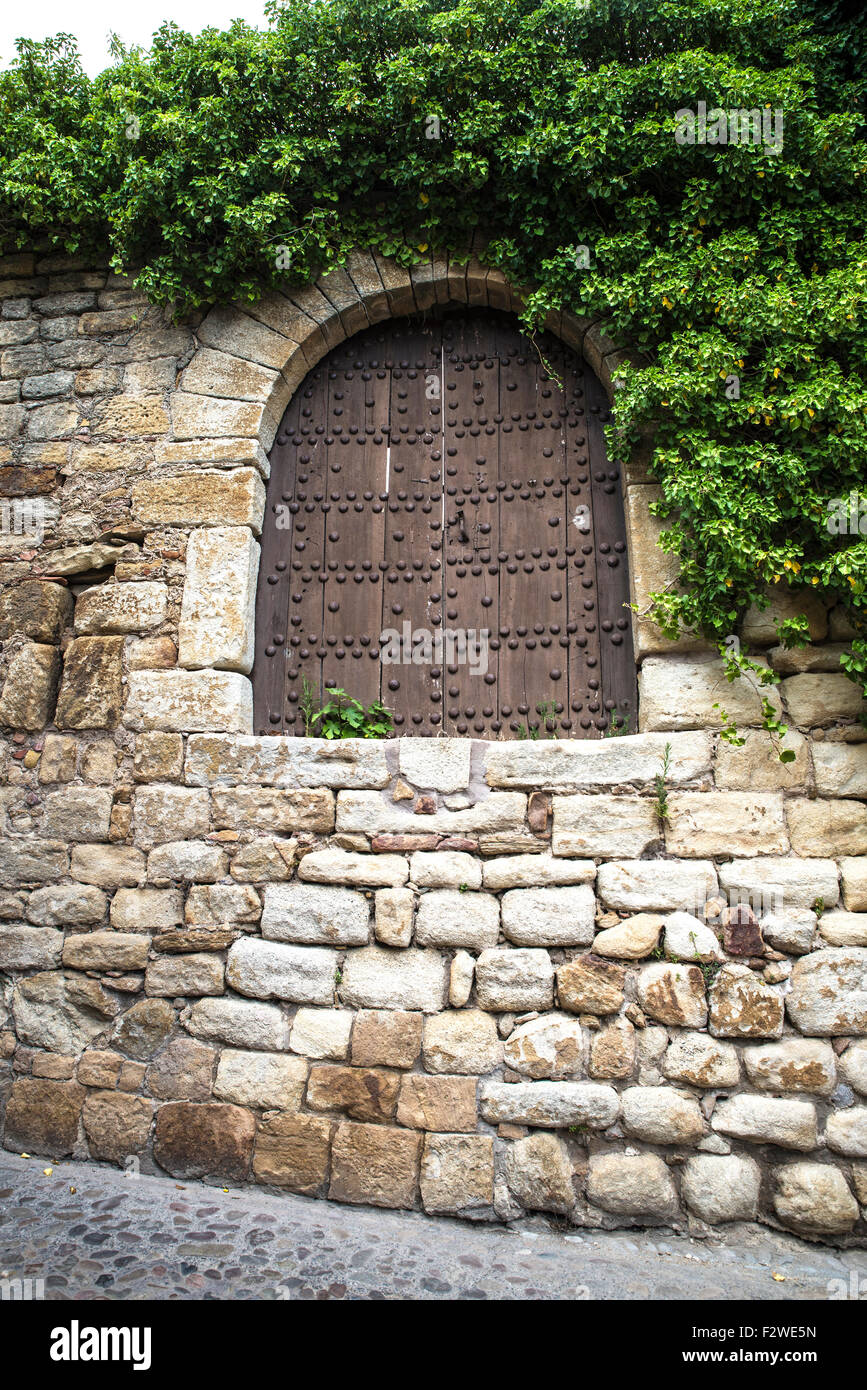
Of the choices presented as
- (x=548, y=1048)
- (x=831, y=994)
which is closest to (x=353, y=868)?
(x=548, y=1048)

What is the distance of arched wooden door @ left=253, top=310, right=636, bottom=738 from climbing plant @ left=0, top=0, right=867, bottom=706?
0.34m

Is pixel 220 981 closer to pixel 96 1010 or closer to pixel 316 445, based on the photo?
pixel 96 1010

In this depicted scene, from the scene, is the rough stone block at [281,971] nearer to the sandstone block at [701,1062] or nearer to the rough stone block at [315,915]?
the rough stone block at [315,915]

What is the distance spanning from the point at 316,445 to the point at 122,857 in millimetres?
1879

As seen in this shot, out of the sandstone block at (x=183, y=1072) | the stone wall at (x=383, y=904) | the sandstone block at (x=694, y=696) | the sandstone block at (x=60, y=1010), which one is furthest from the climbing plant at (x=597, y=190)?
the sandstone block at (x=60, y=1010)

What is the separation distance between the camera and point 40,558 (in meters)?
3.54

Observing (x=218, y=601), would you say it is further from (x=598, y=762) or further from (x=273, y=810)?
(x=598, y=762)

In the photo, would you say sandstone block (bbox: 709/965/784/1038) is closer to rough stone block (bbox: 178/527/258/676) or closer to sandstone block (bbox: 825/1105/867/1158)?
sandstone block (bbox: 825/1105/867/1158)

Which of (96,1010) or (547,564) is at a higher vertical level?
(547,564)

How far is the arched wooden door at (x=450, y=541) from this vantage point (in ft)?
10.9

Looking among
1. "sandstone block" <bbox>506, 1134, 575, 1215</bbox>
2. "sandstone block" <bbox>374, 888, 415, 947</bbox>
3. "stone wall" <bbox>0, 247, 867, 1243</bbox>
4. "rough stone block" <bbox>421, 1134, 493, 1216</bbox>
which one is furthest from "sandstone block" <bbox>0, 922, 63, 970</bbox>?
"sandstone block" <bbox>506, 1134, 575, 1215</bbox>

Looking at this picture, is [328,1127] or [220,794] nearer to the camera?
[328,1127]

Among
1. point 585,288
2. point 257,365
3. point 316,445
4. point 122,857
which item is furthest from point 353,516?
point 122,857

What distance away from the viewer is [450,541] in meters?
3.47
